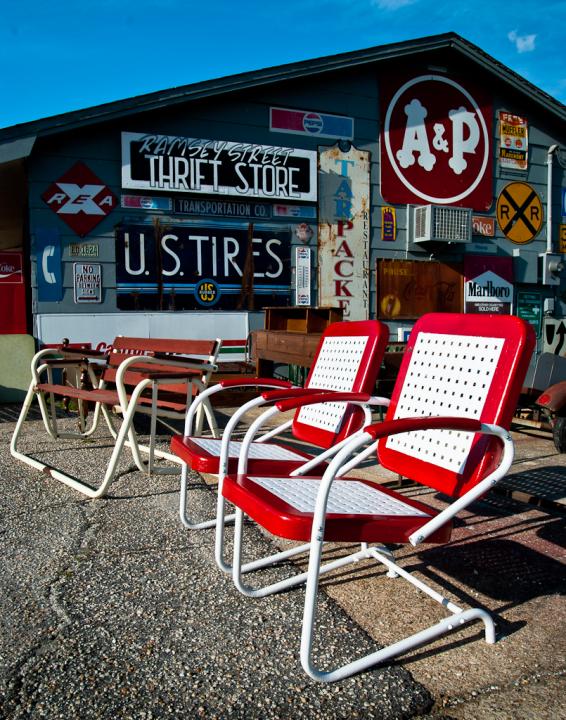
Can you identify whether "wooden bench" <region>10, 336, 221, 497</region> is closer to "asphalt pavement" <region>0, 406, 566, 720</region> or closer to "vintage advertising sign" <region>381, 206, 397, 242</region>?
"asphalt pavement" <region>0, 406, 566, 720</region>

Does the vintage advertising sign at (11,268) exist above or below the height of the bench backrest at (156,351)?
above

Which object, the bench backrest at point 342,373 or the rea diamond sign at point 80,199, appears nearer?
the bench backrest at point 342,373

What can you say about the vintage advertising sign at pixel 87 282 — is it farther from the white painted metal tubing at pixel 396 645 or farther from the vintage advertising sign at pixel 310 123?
the white painted metal tubing at pixel 396 645

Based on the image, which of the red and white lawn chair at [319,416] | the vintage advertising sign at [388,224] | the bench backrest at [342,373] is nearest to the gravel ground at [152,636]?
the red and white lawn chair at [319,416]

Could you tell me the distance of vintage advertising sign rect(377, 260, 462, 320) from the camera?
9867 mm

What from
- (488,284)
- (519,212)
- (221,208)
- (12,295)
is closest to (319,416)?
(221,208)

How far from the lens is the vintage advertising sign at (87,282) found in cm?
827

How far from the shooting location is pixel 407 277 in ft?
32.8

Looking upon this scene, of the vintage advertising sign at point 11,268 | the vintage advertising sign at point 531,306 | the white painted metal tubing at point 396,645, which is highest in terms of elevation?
the vintage advertising sign at point 11,268

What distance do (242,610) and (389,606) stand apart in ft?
1.82

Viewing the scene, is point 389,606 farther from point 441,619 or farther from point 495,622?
point 495,622

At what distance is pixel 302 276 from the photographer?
932cm

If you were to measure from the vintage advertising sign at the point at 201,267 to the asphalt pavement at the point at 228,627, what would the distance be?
5304 mm

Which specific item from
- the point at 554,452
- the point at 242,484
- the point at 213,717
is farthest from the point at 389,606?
the point at 554,452
